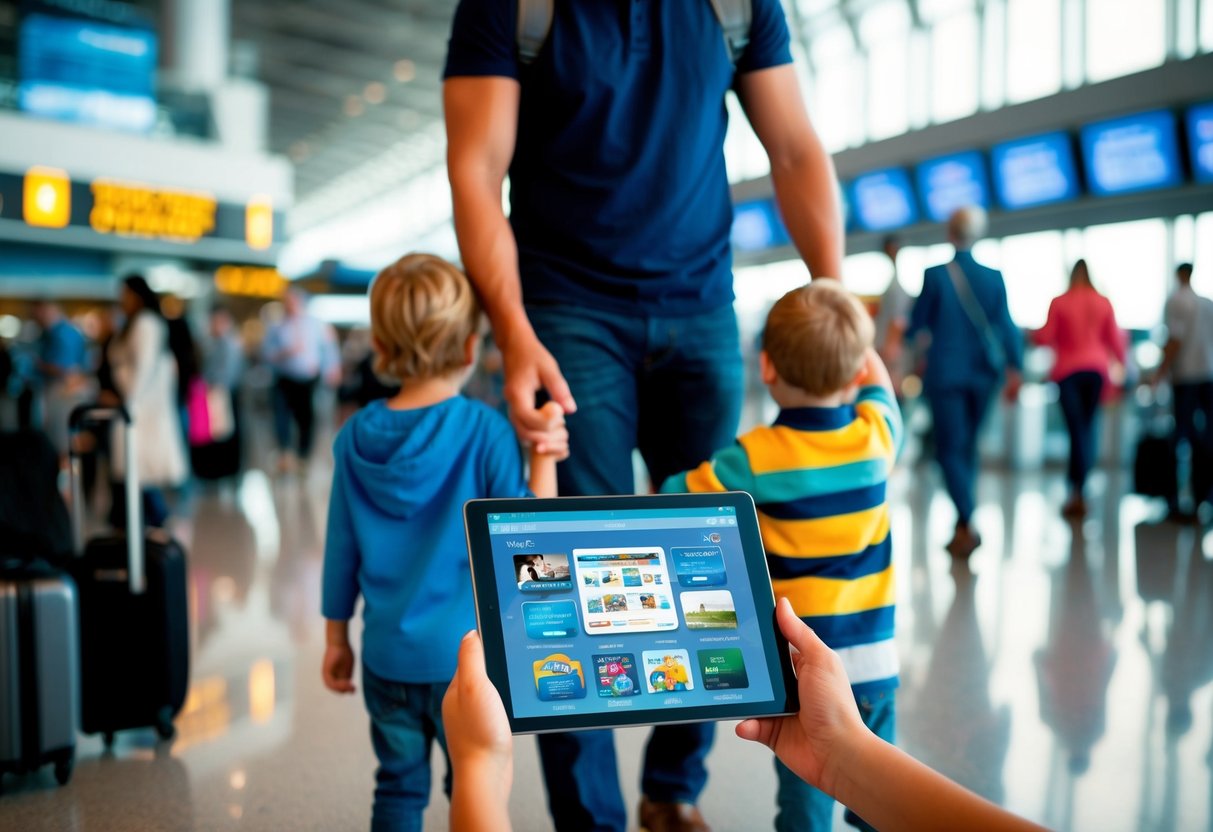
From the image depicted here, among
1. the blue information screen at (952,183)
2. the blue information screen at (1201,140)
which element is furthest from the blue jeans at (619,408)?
the blue information screen at (952,183)

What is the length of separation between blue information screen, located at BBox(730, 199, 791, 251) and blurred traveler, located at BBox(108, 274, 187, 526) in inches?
312

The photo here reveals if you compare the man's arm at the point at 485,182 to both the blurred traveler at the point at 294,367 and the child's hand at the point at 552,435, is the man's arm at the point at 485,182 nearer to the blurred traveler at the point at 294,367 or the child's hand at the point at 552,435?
the child's hand at the point at 552,435

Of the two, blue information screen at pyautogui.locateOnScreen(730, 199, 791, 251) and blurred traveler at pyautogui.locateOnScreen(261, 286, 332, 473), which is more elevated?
blue information screen at pyautogui.locateOnScreen(730, 199, 791, 251)

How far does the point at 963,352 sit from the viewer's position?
5293 millimetres

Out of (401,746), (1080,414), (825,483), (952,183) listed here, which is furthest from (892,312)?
(401,746)

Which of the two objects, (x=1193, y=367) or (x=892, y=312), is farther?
(x=892, y=312)

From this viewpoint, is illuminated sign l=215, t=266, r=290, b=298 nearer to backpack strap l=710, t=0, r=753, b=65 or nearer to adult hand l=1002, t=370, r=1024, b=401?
adult hand l=1002, t=370, r=1024, b=401

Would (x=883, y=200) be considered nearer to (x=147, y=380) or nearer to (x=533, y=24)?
(x=147, y=380)

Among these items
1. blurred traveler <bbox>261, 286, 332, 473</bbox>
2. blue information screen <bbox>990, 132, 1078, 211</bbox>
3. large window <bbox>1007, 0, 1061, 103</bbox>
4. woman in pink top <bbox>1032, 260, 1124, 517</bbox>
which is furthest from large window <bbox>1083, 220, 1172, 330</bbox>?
blurred traveler <bbox>261, 286, 332, 473</bbox>

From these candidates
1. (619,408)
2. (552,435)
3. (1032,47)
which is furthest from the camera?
(1032,47)

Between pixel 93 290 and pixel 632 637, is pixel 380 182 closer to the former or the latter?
pixel 93 290

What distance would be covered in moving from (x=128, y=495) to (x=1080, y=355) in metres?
5.75

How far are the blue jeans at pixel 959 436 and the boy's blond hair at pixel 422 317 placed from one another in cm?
407

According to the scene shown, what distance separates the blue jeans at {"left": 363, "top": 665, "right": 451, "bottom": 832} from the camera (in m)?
1.76
